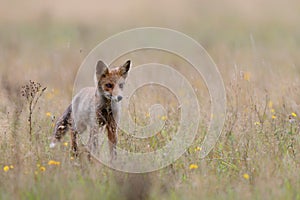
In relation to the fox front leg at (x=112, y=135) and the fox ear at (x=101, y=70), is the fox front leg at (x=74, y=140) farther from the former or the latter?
the fox ear at (x=101, y=70)

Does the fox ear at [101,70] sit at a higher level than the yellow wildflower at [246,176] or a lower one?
higher

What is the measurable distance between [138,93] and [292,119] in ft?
9.60

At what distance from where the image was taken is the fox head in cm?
757

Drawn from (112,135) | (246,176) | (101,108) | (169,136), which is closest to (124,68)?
(101,108)

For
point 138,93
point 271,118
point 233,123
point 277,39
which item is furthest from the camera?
point 277,39

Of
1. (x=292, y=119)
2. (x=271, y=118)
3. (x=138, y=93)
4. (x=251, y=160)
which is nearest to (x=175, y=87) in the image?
(x=138, y=93)

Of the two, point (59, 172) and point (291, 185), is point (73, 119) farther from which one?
point (291, 185)

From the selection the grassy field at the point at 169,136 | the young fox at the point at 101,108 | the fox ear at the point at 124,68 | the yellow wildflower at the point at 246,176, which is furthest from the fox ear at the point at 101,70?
the yellow wildflower at the point at 246,176

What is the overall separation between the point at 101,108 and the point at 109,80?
378 mm

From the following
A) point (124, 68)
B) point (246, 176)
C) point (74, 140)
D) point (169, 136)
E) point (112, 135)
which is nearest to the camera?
point (246, 176)

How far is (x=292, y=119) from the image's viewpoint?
8.10 meters

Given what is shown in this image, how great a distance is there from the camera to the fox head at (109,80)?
7566 mm

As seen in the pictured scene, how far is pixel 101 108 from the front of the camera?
7.67 m

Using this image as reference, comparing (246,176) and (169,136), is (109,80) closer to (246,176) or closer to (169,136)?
(169,136)
